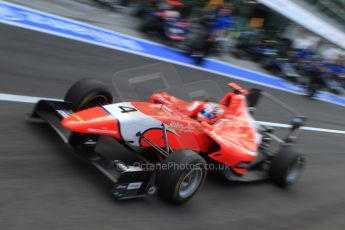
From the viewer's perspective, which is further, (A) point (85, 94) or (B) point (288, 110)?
(B) point (288, 110)

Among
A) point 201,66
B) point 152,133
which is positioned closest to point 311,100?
point 201,66

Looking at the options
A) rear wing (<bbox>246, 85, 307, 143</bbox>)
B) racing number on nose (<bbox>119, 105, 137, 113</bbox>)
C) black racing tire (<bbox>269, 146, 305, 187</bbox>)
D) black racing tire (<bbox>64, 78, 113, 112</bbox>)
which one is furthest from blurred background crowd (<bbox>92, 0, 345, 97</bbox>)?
racing number on nose (<bbox>119, 105, 137, 113</bbox>)

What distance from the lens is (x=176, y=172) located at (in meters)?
4.12

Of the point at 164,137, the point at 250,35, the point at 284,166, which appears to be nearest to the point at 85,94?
the point at 164,137

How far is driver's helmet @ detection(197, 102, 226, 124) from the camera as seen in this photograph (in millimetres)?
5290

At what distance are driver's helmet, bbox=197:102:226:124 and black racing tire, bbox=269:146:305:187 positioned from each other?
1.11 metres

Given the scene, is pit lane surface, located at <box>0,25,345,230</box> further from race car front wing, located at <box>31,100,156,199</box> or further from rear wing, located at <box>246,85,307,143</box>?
rear wing, located at <box>246,85,307,143</box>

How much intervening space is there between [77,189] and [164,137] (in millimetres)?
1027

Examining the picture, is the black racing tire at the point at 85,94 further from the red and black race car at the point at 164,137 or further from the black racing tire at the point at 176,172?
the black racing tire at the point at 176,172

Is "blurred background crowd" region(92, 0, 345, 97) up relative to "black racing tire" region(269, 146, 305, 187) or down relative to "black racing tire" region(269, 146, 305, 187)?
up

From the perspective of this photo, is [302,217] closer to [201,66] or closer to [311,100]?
[201,66]

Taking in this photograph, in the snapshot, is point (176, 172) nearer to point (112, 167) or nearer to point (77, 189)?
point (112, 167)

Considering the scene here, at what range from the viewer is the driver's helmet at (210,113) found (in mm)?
5290

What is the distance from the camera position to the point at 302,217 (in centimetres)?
545
